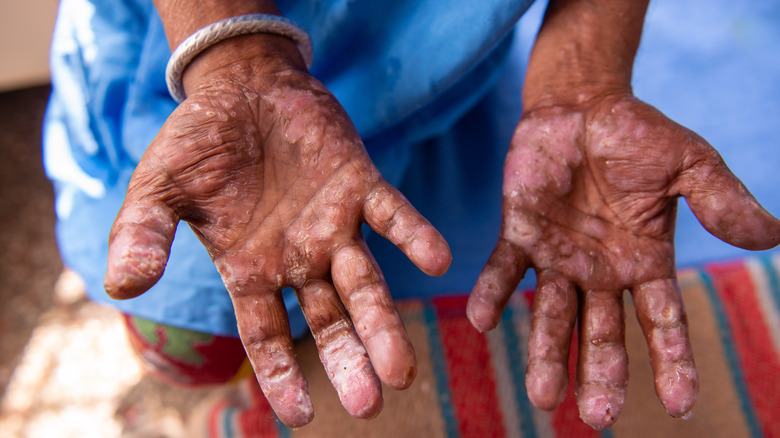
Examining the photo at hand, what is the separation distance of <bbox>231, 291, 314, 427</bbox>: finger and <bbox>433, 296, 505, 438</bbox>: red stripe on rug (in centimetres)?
42

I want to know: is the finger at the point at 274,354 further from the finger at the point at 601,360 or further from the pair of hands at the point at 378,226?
the finger at the point at 601,360

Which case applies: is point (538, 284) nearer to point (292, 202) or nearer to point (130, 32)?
point (292, 202)

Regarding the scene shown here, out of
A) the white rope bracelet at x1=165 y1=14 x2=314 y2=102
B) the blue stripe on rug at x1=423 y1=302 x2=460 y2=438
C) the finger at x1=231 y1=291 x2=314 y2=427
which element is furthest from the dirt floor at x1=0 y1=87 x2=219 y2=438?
the white rope bracelet at x1=165 y1=14 x2=314 y2=102

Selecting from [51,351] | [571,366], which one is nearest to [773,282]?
[571,366]

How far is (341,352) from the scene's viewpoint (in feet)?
2.03

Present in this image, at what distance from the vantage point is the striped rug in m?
0.98

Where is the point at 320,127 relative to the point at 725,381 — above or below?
above

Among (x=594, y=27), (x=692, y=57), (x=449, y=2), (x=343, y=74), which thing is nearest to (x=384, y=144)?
(x=343, y=74)

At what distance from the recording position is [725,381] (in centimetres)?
100

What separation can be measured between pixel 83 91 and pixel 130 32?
14 centimetres

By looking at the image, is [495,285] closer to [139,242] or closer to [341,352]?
[341,352]

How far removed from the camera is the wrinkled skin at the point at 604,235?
0.66 metres

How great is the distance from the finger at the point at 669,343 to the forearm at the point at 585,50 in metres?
0.30

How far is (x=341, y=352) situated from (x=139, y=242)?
0.85 ft
